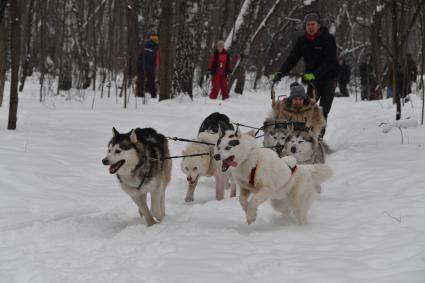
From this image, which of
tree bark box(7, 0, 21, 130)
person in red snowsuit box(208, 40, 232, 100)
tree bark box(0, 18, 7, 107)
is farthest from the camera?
person in red snowsuit box(208, 40, 232, 100)

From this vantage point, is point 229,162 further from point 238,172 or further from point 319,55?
point 319,55

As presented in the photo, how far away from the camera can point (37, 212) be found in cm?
448

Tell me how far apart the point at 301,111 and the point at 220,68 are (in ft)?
27.1

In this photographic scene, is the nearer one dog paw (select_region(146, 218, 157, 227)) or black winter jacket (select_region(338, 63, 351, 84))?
dog paw (select_region(146, 218, 157, 227))

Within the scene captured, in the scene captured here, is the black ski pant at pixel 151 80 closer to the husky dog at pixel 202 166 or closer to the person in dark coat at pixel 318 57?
the person in dark coat at pixel 318 57

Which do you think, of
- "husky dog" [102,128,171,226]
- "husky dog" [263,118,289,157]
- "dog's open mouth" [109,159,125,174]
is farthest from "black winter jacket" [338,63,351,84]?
"dog's open mouth" [109,159,125,174]

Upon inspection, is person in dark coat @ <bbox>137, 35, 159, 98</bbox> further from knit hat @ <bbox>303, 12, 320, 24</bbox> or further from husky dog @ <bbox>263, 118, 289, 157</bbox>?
husky dog @ <bbox>263, 118, 289, 157</bbox>

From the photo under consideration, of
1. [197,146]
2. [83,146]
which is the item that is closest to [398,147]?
[197,146]

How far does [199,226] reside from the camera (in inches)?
161

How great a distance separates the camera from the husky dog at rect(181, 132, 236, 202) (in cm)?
532

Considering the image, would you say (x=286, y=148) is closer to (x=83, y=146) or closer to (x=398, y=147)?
(x=398, y=147)

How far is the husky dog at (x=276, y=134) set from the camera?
5.76 metres

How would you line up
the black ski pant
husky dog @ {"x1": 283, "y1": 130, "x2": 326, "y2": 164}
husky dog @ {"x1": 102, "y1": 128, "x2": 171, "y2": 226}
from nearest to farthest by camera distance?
1. husky dog @ {"x1": 102, "y1": 128, "x2": 171, "y2": 226}
2. husky dog @ {"x1": 283, "y1": 130, "x2": 326, "y2": 164}
3. the black ski pant

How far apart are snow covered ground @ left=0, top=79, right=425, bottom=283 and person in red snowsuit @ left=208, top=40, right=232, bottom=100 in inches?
253
